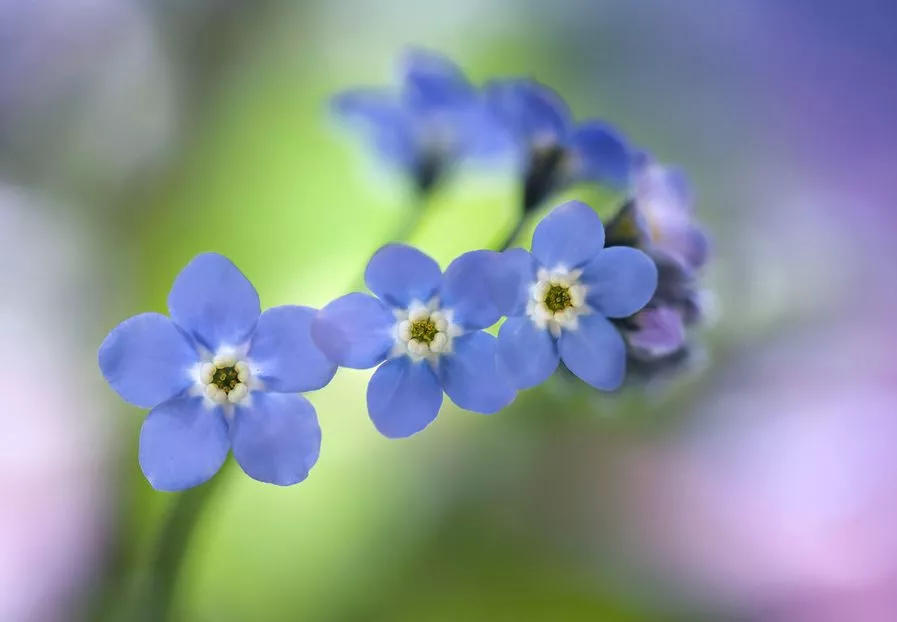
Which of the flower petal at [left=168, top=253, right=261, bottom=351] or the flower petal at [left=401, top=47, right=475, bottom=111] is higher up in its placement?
the flower petal at [left=401, top=47, right=475, bottom=111]

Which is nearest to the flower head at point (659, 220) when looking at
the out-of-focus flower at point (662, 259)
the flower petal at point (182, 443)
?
the out-of-focus flower at point (662, 259)

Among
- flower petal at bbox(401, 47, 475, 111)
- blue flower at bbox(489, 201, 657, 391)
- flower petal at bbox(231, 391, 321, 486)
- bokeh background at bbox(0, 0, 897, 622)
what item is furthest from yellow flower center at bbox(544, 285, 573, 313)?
bokeh background at bbox(0, 0, 897, 622)

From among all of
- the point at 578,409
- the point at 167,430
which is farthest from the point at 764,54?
the point at 167,430

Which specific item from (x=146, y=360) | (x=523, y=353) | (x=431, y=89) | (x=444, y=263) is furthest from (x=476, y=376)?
(x=444, y=263)

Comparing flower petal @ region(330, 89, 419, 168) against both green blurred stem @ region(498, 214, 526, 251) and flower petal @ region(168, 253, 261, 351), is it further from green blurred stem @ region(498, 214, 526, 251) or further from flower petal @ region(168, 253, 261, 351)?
flower petal @ region(168, 253, 261, 351)

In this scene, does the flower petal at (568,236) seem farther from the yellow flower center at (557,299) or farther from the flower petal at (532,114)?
the flower petal at (532,114)

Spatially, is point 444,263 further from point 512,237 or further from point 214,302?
point 214,302
